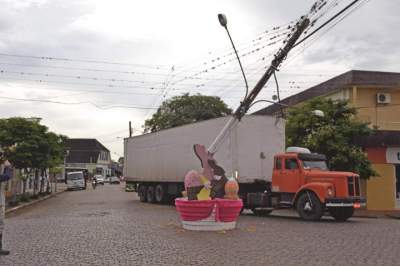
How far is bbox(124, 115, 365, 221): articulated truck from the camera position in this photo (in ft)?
65.9

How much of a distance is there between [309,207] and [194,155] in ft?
24.7

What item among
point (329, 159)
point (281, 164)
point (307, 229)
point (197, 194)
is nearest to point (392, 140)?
point (329, 159)

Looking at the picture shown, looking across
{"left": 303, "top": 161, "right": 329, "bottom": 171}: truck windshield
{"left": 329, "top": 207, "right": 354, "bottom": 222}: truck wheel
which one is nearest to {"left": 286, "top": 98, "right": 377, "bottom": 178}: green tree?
{"left": 303, "top": 161, "right": 329, "bottom": 171}: truck windshield

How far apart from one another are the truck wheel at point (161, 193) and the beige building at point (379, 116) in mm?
10366

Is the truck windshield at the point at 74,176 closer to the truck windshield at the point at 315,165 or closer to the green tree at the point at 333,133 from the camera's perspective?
the green tree at the point at 333,133

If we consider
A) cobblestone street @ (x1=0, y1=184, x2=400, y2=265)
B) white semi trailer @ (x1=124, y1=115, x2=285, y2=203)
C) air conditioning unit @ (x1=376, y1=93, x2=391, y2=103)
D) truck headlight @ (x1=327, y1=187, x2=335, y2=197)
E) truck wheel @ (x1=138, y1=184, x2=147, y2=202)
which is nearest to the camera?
cobblestone street @ (x1=0, y1=184, x2=400, y2=265)

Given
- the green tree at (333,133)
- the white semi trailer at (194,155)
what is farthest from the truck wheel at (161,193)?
the green tree at (333,133)

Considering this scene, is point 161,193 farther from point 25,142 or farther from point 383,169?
point 383,169

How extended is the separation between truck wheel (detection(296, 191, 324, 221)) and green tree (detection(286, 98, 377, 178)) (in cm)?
629

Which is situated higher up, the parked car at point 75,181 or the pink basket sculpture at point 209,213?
the parked car at point 75,181

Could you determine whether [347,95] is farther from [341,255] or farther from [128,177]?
[341,255]

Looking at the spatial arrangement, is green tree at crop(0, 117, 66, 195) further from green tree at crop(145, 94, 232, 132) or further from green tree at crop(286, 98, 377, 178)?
green tree at crop(145, 94, 232, 132)

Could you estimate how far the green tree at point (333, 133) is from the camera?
2648 centimetres

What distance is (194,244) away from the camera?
1277cm
